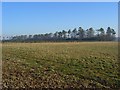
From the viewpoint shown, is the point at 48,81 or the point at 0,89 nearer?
the point at 0,89

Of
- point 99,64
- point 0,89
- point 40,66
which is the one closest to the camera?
point 0,89

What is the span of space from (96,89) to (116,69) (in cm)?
538

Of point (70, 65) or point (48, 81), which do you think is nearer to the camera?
point (48, 81)

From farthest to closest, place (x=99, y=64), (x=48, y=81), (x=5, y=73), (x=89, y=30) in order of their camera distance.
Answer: (x=89, y=30), (x=99, y=64), (x=5, y=73), (x=48, y=81)

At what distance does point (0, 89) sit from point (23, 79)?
6.21 ft

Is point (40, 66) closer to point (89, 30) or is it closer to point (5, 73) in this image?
point (5, 73)

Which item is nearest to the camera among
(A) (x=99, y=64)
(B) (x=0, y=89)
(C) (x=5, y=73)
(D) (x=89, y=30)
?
(B) (x=0, y=89)

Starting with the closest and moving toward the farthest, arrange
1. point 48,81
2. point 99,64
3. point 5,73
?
point 48,81
point 5,73
point 99,64

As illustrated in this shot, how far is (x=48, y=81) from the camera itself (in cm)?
1466

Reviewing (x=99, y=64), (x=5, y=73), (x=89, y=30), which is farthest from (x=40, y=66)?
(x=89, y=30)

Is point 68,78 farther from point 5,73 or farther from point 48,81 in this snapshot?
point 5,73

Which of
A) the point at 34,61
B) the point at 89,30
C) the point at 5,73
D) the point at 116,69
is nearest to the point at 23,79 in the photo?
the point at 5,73

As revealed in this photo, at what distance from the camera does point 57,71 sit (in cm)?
1692

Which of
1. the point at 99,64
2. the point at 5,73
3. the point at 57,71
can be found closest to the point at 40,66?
the point at 57,71
